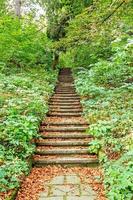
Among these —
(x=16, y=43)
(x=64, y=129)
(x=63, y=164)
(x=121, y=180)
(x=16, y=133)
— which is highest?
(x=16, y=43)

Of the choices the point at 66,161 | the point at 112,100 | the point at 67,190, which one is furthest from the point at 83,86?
the point at 67,190

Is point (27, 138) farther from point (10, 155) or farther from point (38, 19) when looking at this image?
point (38, 19)

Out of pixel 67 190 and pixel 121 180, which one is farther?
pixel 67 190

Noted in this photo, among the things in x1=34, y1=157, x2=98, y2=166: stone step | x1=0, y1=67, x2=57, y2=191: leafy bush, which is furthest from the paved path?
x1=34, y1=157, x2=98, y2=166: stone step

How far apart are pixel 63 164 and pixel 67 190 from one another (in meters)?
1.53

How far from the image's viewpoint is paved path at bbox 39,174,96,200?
589cm

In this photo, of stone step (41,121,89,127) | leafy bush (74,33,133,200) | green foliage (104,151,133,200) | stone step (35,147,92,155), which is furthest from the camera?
stone step (41,121,89,127)

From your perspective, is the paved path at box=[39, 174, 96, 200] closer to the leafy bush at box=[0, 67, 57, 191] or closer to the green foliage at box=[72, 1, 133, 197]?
the green foliage at box=[72, 1, 133, 197]

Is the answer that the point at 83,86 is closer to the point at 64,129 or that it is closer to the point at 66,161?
the point at 64,129

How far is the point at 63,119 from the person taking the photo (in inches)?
433

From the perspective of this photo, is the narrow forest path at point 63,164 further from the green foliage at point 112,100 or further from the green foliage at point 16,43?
the green foliage at point 16,43

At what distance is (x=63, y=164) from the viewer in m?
7.73

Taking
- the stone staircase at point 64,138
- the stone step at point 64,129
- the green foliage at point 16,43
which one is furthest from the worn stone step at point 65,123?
the green foliage at point 16,43

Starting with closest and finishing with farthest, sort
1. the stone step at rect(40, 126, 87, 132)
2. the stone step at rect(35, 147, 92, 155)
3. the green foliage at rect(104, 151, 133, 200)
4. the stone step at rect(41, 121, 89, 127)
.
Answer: the green foliage at rect(104, 151, 133, 200)
the stone step at rect(35, 147, 92, 155)
the stone step at rect(40, 126, 87, 132)
the stone step at rect(41, 121, 89, 127)
